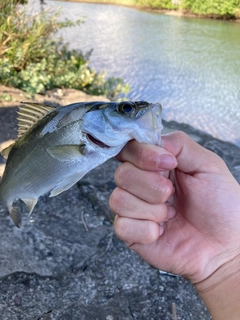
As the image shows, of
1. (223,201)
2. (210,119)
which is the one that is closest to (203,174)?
(223,201)

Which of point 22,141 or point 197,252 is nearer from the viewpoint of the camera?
point 22,141

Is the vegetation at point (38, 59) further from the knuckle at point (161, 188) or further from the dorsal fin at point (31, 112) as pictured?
the knuckle at point (161, 188)

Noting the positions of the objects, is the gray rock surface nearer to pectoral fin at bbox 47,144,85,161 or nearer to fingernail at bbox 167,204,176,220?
fingernail at bbox 167,204,176,220

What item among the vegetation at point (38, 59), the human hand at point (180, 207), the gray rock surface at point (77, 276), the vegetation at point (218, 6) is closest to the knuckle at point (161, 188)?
the human hand at point (180, 207)

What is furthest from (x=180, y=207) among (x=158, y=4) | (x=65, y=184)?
(x=158, y=4)

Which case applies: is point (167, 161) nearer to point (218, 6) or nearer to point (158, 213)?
point (158, 213)

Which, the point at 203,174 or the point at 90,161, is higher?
the point at 90,161

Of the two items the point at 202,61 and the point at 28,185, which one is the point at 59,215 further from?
the point at 202,61
